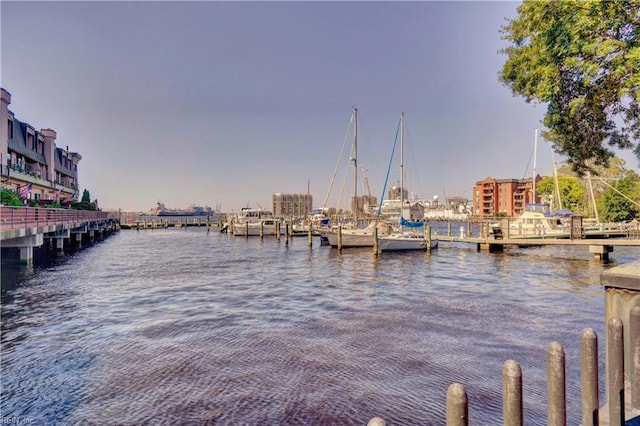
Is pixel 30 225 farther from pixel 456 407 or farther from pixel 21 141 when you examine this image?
pixel 21 141

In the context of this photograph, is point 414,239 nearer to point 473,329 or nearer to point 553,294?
point 553,294

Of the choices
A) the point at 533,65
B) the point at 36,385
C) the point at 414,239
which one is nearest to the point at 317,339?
the point at 36,385

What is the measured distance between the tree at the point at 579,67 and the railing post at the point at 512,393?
21.7ft

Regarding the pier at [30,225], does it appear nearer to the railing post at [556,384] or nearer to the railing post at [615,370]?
the railing post at [556,384]

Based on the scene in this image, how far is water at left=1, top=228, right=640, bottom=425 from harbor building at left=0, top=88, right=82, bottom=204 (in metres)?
21.0

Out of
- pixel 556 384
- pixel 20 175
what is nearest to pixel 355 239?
pixel 20 175

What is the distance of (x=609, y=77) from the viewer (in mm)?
8617

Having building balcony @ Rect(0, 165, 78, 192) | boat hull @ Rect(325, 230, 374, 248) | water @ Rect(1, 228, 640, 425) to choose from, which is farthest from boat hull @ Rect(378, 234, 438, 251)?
building balcony @ Rect(0, 165, 78, 192)

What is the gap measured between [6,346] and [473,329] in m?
15.2

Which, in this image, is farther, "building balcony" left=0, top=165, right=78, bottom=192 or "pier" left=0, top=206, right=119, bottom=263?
"building balcony" left=0, top=165, right=78, bottom=192

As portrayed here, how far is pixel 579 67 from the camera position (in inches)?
335

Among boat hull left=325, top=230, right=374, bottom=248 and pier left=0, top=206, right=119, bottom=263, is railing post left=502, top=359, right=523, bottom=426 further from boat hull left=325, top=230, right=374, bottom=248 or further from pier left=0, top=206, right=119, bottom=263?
boat hull left=325, top=230, right=374, bottom=248

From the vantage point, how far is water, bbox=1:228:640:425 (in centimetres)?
798

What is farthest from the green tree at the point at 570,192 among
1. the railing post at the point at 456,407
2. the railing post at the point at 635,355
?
the railing post at the point at 456,407
